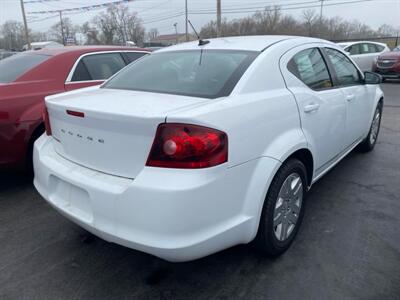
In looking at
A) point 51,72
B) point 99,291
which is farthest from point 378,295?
point 51,72

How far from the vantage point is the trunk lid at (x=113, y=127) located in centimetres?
194

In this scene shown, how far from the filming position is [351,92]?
359 centimetres

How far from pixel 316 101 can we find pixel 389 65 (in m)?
12.0

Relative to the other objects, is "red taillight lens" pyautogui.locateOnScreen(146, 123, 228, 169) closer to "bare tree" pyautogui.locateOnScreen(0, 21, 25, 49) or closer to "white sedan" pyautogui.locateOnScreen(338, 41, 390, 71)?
"white sedan" pyautogui.locateOnScreen(338, 41, 390, 71)

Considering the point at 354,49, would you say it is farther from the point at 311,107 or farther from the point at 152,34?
the point at 152,34

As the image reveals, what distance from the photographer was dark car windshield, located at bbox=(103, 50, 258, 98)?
2367mm

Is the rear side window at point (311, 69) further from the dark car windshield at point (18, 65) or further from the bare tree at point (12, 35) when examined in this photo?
the bare tree at point (12, 35)

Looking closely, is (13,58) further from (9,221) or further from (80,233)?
(80,233)

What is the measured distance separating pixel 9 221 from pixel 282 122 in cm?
255

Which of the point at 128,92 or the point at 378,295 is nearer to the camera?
the point at 378,295

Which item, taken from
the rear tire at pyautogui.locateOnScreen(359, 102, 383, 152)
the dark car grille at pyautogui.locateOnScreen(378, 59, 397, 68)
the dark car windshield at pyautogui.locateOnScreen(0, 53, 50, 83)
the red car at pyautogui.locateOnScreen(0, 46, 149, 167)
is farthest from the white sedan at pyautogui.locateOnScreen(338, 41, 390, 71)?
the dark car windshield at pyautogui.locateOnScreen(0, 53, 50, 83)

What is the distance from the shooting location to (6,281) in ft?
7.89

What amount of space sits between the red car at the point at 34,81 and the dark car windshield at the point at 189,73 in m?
1.14

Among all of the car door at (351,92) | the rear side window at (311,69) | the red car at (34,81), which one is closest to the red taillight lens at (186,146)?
the rear side window at (311,69)
